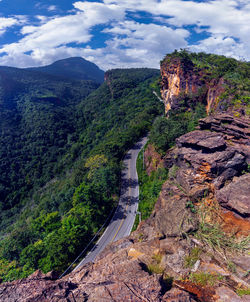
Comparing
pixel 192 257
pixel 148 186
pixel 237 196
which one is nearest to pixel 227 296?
pixel 192 257

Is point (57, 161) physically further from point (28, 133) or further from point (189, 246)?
point (189, 246)

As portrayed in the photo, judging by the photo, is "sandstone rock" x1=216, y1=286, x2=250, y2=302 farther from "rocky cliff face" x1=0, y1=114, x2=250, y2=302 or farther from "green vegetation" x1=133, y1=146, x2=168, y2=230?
"green vegetation" x1=133, y1=146, x2=168, y2=230

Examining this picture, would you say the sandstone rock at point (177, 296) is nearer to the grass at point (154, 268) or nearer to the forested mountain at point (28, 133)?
the grass at point (154, 268)

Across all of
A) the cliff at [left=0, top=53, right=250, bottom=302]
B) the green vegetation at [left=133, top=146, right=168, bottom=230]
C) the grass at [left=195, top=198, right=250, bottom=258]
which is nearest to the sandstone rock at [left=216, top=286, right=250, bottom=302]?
the cliff at [left=0, top=53, right=250, bottom=302]

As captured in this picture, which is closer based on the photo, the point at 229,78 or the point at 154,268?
the point at 154,268

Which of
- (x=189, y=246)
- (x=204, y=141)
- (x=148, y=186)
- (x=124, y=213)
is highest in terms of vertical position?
(x=204, y=141)

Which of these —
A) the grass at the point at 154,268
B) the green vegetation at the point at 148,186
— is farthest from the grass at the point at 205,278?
the green vegetation at the point at 148,186
